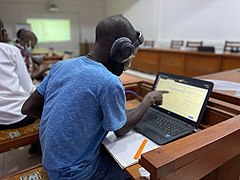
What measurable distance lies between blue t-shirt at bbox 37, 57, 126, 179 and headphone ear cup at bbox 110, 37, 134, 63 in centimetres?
8

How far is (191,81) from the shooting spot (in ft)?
3.55

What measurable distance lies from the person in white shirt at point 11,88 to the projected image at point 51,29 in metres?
6.38

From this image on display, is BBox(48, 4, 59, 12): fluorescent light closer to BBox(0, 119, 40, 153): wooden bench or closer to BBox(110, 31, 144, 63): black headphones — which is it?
BBox(0, 119, 40, 153): wooden bench

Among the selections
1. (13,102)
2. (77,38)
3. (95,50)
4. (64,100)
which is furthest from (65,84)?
(77,38)

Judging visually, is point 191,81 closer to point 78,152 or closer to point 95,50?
point 95,50

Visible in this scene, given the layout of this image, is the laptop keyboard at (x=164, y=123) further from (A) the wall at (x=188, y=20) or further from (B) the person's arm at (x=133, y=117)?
(A) the wall at (x=188, y=20)

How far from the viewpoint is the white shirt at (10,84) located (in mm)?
1312

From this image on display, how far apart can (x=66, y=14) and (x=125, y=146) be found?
7919mm

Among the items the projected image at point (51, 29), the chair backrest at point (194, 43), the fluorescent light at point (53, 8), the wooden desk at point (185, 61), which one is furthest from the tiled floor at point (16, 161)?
the fluorescent light at point (53, 8)

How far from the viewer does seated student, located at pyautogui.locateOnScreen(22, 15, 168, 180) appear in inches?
28.8

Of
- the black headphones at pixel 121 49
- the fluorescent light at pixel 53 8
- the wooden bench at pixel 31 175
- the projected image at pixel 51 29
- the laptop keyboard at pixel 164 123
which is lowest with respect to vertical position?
the wooden bench at pixel 31 175

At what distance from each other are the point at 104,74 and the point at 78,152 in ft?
1.11

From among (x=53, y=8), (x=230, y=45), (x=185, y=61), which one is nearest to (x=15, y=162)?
(x=185, y=61)

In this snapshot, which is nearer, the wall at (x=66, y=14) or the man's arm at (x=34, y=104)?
the man's arm at (x=34, y=104)
